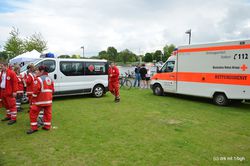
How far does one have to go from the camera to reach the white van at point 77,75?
401 inches

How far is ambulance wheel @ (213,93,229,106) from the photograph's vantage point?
9.83 metres

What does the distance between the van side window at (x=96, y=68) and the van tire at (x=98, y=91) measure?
2.56 ft

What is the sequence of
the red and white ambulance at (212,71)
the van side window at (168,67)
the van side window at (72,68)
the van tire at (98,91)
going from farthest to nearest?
the van side window at (168,67), the van tire at (98,91), the van side window at (72,68), the red and white ambulance at (212,71)

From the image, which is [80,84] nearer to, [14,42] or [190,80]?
[190,80]

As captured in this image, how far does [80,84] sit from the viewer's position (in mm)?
11039

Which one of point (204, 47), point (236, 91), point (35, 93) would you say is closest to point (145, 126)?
point (35, 93)

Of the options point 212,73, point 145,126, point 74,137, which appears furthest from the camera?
point 212,73

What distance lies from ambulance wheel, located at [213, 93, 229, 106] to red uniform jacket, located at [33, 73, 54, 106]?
7.73 meters

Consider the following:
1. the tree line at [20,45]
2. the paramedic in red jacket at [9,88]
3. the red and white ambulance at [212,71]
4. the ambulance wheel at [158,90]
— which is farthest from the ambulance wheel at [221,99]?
the tree line at [20,45]

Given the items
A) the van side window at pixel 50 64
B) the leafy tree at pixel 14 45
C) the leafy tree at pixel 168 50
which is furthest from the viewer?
the leafy tree at pixel 168 50

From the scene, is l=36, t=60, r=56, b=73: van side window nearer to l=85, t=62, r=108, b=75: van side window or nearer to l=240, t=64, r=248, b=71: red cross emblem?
l=85, t=62, r=108, b=75: van side window

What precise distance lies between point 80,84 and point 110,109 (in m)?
2.99

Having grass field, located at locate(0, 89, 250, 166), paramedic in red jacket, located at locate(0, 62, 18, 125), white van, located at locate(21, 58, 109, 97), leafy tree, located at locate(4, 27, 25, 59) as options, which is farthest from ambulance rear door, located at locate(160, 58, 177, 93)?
leafy tree, located at locate(4, 27, 25, 59)

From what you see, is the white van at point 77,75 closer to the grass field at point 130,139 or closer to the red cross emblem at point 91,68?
the red cross emblem at point 91,68
